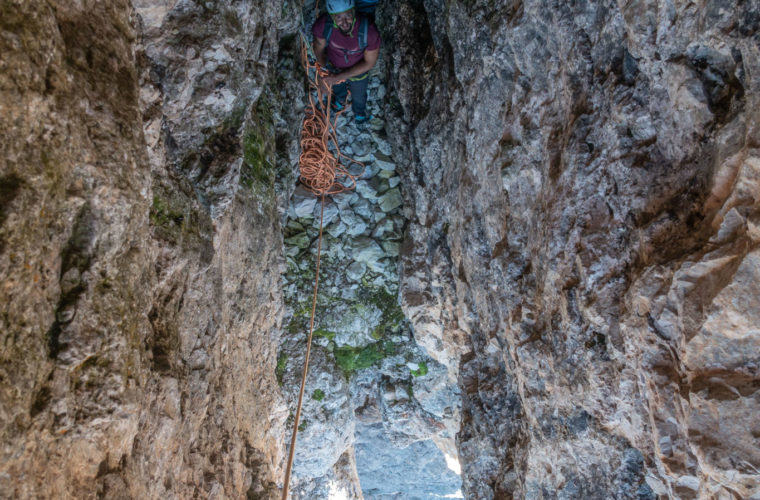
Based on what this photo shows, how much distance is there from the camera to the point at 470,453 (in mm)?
4082

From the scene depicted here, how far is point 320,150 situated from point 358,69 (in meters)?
0.92

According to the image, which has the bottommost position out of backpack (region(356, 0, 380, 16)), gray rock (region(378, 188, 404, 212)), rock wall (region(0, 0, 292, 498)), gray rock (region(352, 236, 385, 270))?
rock wall (region(0, 0, 292, 498))

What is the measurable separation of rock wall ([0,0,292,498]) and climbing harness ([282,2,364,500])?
1307 mm

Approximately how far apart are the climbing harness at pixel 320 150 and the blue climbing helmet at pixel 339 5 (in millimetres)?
749

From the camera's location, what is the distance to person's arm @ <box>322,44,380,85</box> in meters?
4.22

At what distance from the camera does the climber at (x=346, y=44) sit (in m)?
3.86

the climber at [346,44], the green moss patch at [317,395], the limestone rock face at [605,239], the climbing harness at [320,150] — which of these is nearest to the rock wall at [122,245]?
the climber at [346,44]

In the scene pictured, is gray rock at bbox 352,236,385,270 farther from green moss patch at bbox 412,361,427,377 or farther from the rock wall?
the rock wall

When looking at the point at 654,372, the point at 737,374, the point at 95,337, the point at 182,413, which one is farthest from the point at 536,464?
the point at 95,337

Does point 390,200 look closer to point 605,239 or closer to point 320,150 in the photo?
point 320,150

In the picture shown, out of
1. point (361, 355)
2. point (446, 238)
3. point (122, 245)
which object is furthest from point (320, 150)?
point (122, 245)

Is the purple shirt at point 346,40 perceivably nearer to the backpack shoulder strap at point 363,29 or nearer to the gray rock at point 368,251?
the backpack shoulder strap at point 363,29

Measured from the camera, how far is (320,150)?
4777 mm

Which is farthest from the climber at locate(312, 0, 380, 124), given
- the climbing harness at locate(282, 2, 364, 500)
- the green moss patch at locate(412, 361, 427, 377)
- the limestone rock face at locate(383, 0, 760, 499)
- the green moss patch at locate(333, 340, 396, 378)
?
the green moss patch at locate(412, 361, 427, 377)
